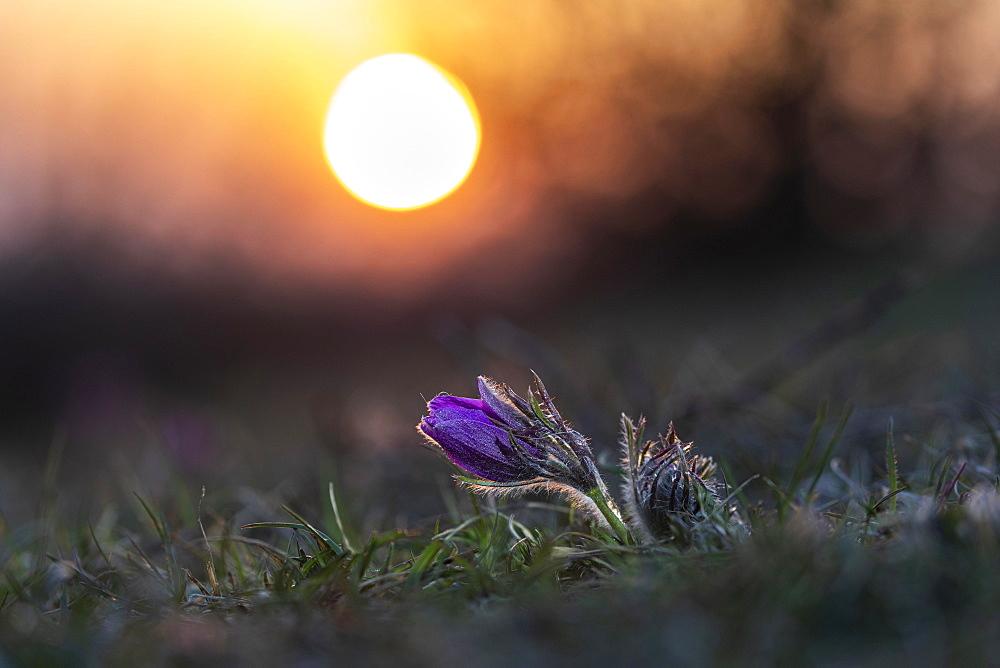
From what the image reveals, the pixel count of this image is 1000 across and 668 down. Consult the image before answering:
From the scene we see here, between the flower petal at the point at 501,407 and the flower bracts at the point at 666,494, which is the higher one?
the flower petal at the point at 501,407

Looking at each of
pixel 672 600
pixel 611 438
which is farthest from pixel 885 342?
pixel 672 600

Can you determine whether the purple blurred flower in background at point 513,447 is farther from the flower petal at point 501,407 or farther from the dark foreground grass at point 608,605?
the dark foreground grass at point 608,605

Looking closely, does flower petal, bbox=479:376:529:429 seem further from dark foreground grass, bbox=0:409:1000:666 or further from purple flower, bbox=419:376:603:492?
dark foreground grass, bbox=0:409:1000:666

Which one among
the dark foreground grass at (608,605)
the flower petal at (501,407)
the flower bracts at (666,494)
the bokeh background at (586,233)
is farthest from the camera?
the bokeh background at (586,233)

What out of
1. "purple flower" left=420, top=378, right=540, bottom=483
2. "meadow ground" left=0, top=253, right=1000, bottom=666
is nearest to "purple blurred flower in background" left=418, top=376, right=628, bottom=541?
"purple flower" left=420, top=378, right=540, bottom=483

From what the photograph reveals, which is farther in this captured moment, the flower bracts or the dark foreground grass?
the flower bracts

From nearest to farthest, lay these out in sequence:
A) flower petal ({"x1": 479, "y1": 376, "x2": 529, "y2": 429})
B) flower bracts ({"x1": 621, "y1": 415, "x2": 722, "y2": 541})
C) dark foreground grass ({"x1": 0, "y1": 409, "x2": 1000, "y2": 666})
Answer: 1. dark foreground grass ({"x1": 0, "y1": 409, "x2": 1000, "y2": 666})
2. flower bracts ({"x1": 621, "y1": 415, "x2": 722, "y2": 541})
3. flower petal ({"x1": 479, "y1": 376, "x2": 529, "y2": 429})

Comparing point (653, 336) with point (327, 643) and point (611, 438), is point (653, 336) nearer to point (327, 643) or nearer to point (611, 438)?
point (611, 438)

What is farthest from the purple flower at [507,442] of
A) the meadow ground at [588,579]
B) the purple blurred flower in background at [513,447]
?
the meadow ground at [588,579]
